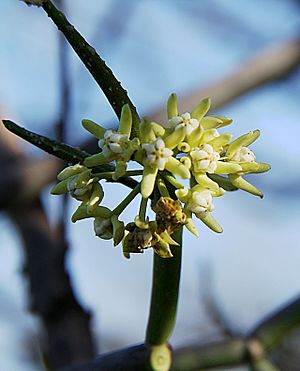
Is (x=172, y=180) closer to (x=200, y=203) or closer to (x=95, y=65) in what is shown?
(x=200, y=203)

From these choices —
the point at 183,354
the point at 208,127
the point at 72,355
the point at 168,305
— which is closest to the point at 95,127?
the point at 208,127

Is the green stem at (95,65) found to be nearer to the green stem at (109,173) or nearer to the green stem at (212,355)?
the green stem at (109,173)

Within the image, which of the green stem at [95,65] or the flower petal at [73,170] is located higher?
the green stem at [95,65]

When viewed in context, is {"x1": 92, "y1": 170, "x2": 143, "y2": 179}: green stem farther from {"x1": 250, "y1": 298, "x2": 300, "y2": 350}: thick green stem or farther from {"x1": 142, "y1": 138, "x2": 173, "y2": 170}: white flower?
{"x1": 250, "y1": 298, "x2": 300, "y2": 350}: thick green stem

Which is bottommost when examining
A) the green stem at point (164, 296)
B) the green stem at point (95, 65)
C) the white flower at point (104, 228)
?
the green stem at point (164, 296)

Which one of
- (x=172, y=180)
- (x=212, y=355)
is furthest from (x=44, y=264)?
(x=172, y=180)

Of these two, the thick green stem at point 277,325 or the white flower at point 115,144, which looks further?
the thick green stem at point 277,325

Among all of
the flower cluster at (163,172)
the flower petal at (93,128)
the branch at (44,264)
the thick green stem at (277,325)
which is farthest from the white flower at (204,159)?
the branch at (44,264)
